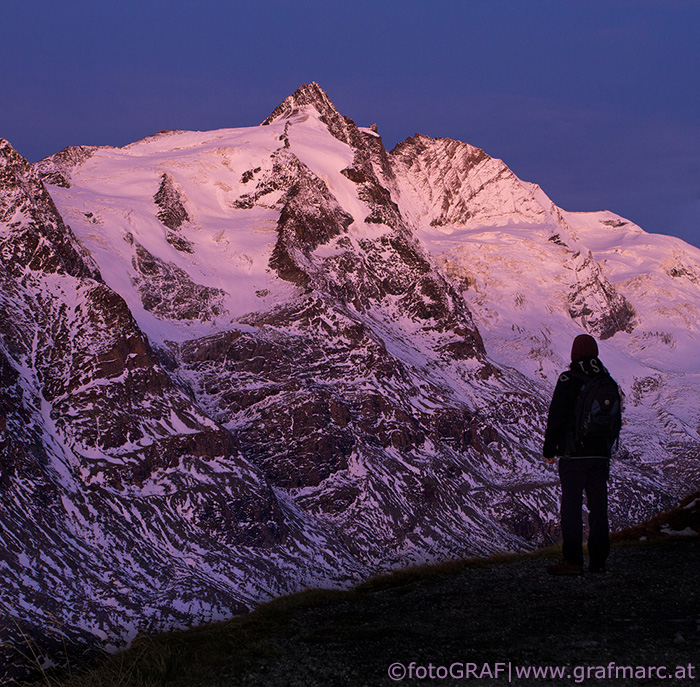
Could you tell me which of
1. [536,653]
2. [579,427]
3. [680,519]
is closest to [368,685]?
[536,653]

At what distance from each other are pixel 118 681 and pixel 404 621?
7.43 metres

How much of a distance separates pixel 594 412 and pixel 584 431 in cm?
56

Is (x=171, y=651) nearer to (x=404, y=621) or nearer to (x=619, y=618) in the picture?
(x=404, y=621)

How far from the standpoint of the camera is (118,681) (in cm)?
2230

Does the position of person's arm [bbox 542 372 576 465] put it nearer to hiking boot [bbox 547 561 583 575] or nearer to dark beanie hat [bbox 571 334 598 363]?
dark beanie hat [bbox 571 334 598 363]

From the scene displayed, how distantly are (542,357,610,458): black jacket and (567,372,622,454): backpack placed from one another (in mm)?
106

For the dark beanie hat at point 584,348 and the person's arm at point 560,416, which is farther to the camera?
the dark beanie hat at point 584,348

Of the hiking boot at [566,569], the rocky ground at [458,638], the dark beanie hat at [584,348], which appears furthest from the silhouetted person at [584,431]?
the rocky ground at [458,638]

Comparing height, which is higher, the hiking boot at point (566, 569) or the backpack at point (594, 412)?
the backpack at point (594, 412)

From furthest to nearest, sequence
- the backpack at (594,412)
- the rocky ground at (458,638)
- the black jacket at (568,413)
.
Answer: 1. the black jacket at (568,413)
2. the backpack at (594,412)
3. the rocky ground at (458,638)

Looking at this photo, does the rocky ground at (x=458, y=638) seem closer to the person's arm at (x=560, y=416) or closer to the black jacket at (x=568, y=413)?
the black jacket at (x=568, y=413)

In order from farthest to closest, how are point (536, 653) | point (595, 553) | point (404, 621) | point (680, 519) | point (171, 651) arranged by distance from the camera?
1. point (680, 519)
2. point (595, 553)
3. point (404, 621)
4. point (171, 651)
5. point (536, 653)

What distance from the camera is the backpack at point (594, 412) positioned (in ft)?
91.2

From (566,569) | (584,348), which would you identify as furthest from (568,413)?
(566,569)
